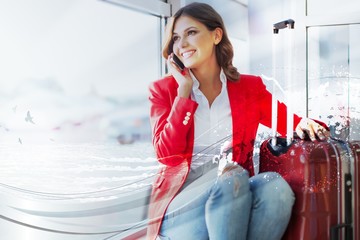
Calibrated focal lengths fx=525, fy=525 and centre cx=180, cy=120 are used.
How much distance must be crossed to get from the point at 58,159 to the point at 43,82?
21 cm

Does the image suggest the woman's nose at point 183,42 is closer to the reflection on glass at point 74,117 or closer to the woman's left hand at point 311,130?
the reflection on glass at point 74,117

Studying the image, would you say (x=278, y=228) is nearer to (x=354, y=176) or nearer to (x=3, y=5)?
(x=354, y=176)

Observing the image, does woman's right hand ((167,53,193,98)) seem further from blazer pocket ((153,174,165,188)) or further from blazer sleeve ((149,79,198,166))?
blazer pocket ((153,174,165,188))

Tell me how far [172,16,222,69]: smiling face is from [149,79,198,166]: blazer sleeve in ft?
0.35

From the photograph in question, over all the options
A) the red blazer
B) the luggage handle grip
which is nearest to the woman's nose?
the red blazer

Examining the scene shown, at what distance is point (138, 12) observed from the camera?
1502mm

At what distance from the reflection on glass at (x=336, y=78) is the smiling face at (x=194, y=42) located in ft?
1.13

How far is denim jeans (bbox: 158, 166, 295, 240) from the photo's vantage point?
4.97ft

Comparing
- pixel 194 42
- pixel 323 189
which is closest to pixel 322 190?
pixel 323 189

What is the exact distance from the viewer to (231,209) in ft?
4.93

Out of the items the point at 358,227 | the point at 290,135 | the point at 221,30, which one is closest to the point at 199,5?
the point at 221,30

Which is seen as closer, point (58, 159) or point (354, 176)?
point (58, 159)

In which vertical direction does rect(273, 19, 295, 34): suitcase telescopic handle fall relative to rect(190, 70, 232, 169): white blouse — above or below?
above

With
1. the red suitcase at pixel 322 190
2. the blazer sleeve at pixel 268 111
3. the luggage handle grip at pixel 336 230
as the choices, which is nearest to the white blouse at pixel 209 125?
the blazer sleeve at pixel 268 111
